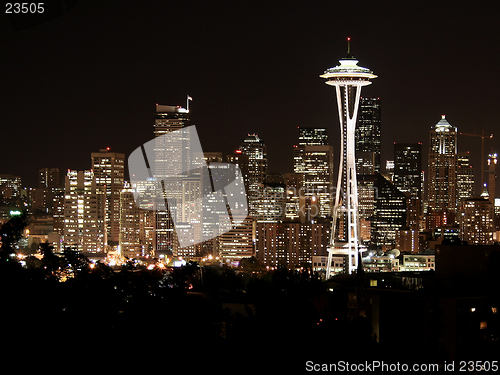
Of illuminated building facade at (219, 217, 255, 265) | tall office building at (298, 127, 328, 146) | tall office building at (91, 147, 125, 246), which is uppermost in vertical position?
tall office building at (298, 127, 328, 146)

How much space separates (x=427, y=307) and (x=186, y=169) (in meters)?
56.4

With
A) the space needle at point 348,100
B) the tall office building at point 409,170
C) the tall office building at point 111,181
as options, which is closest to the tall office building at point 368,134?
the tall office building at point 409,170

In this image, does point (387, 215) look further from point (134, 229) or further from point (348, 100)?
point (348, 100)

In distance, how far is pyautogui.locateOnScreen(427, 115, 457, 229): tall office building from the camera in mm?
78125

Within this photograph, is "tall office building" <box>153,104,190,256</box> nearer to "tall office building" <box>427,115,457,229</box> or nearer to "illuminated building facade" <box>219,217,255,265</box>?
"illuminated building facade" <box>219,217,255,265</box>

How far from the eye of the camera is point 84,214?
61375 millimetres

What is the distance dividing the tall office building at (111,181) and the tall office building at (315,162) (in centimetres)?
1443

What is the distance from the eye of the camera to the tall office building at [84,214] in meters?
60.3

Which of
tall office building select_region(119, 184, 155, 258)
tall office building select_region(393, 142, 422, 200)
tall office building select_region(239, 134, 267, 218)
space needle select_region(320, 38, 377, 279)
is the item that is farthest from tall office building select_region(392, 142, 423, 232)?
space needle select_region(320, 38, 377, 279)

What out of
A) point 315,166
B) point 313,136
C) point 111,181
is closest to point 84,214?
point 111,181

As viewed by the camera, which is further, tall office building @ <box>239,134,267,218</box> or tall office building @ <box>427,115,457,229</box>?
tall office building @ <box>427,115,457,229</box>

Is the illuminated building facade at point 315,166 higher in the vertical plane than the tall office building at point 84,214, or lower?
higher

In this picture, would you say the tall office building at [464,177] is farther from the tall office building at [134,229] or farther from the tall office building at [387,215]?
the tall office building at [134,229]

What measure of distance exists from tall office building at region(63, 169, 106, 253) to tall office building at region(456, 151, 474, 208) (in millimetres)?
33025
